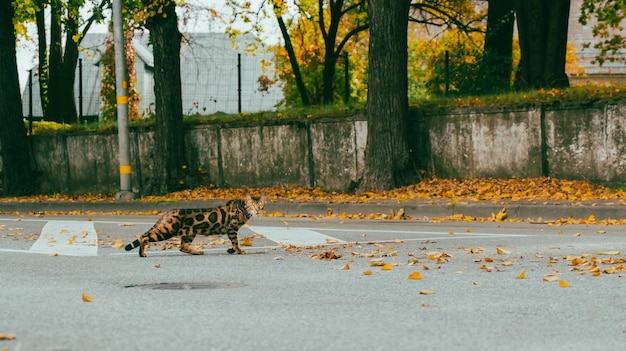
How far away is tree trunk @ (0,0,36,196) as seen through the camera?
27.1 meters

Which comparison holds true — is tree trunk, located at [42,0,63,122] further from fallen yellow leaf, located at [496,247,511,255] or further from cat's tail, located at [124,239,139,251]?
fallen yellow leaf, located at [496,247,511,255]

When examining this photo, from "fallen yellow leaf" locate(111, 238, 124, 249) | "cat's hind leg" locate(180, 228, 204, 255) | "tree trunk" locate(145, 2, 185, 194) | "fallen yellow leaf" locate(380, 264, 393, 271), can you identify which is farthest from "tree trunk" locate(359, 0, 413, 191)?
"fallen yellow leaf" locate(380, 264, 393, 271)

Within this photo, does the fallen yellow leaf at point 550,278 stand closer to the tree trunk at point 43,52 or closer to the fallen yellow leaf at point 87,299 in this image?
the fallen yellow leaf at point 87,299

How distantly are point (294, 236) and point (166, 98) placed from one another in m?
10.7

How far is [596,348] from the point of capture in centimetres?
612

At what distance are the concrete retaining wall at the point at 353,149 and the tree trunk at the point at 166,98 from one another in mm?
780

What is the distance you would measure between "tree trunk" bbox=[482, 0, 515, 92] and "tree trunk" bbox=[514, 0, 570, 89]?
1.73 meters

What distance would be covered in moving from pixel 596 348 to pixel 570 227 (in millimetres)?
Result: 8694

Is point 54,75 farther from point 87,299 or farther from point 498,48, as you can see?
point 87,299

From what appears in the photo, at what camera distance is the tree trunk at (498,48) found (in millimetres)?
24172

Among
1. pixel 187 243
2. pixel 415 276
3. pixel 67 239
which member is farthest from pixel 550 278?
pixel 67 239

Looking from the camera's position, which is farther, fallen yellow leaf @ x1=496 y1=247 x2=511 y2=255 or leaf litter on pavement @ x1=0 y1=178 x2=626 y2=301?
fallen yellow leaf @ x1=496 y1=247 x2=511 y2=255

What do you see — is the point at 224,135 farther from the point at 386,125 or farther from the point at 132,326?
the point at 132,326

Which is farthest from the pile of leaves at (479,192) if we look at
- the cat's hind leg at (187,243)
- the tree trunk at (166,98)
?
the cat's hind leg at (187,243)
